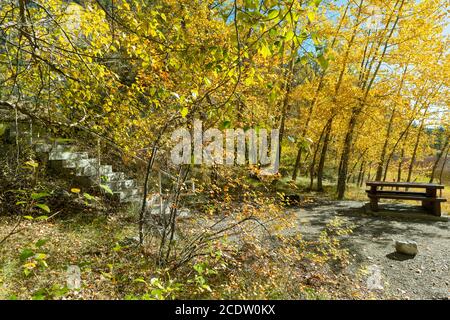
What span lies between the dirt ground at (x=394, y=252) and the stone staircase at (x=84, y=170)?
389 cm

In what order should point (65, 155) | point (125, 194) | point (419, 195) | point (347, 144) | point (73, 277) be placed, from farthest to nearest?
point (347, 144) → point (419, 195) → point (125, 194) → point (65, 155) → point (73, 277)

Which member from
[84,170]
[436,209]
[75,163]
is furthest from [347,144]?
[75,163]

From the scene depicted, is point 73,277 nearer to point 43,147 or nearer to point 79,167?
point 79,167

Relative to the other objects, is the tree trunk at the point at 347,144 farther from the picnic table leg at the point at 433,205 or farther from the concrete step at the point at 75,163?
the concrete step at the point at 75,163

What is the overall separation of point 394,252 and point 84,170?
6108 millimetres

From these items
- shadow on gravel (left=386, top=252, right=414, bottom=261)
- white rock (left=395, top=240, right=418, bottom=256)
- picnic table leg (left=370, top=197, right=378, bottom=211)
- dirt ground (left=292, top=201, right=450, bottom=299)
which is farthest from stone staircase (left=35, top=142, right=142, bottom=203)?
picnic table leg (left=370, top=197, right=378, bottom=211)

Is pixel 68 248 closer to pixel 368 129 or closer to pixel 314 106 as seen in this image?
pixel 314 106

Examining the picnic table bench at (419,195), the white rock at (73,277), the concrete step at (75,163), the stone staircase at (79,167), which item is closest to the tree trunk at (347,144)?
the picnic table bench at (419,195)

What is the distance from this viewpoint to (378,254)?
4652 millimetres

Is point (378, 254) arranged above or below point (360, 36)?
below

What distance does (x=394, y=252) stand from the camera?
4742mm
